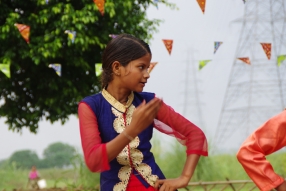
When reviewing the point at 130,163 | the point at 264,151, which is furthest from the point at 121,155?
the point at 264,151

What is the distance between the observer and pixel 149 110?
2.27m

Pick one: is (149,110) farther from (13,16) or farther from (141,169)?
(13,16)

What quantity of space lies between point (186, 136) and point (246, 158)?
1.24ft

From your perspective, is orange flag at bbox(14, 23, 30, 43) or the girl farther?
orange flag at bbox(14, 23, 30, 43)

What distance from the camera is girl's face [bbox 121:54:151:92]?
2.63m

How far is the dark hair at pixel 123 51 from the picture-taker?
2.66m

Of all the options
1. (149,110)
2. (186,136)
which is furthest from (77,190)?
(149,110)

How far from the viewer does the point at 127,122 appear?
2.77 metres

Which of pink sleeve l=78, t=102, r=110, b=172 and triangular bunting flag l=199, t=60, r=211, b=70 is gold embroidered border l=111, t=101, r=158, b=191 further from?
triangular bunting flag l=199, t=60, r=211, b=70

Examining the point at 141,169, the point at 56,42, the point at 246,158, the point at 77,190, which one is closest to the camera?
the point at 246,158

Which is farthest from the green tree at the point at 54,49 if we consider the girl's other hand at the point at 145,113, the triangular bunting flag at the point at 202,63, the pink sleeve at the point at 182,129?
the girl's other hand at the point at 145,113

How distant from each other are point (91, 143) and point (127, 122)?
32 centimetres

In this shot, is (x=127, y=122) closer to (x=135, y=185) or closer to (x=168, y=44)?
(x=135, y=185)

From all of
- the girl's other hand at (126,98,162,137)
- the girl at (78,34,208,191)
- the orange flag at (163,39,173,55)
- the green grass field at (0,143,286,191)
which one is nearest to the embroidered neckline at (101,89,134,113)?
the girl at (78,34,208,191)
